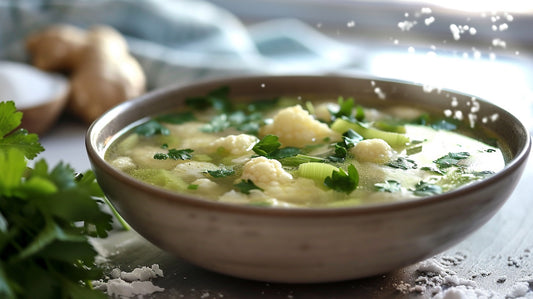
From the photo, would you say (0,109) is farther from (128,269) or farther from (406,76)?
(406,76)

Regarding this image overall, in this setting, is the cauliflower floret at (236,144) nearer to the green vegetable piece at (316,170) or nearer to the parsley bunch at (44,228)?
the green vegetable piece at (316,170)

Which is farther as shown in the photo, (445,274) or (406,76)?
(406,76)

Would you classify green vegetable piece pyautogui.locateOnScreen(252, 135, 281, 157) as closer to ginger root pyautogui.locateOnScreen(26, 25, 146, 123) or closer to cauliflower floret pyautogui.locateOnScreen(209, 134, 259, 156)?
cauliflower floret pyautogui.locateOnScreen(209, 134, 259, 156)

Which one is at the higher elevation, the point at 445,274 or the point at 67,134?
the point at 445,274

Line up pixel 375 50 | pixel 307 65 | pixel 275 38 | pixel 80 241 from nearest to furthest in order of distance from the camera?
pixel 80 241
pixel 307 65
pixel 275 38
pixel 375 50

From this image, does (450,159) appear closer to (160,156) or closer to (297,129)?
(297,129)

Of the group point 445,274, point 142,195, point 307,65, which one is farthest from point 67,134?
point 445,274

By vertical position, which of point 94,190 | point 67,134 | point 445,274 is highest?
point 445,274
